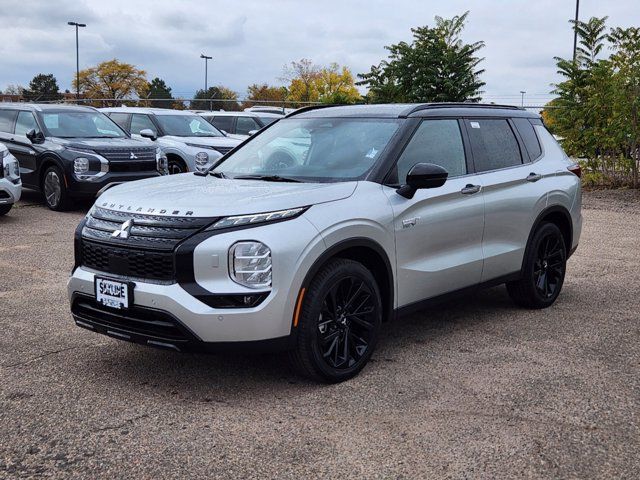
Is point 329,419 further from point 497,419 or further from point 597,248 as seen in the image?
point 597,248

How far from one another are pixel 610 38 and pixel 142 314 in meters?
13.9

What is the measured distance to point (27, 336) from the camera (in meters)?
5.55

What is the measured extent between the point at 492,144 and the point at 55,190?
8.51 meters

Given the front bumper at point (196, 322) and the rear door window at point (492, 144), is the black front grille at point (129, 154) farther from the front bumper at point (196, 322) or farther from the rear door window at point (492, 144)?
the front bumper at point (196, 322)

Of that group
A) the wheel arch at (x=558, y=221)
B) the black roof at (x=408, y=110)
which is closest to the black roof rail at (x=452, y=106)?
the black roof at (x=408, y=110)

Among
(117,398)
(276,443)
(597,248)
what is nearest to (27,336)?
(117,398)

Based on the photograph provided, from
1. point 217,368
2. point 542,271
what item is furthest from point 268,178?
point 542,271

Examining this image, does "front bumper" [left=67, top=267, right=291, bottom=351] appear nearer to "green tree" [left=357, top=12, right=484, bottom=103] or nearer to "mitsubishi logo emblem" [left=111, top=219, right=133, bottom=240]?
"mitsubishi logo emblem" [left=111, top=219, right=133, bottom=240]

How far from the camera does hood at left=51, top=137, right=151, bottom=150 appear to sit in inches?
486

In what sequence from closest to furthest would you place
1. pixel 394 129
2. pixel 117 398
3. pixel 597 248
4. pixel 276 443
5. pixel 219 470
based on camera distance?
pixel 219 470 < pixel 276 443 < pixel 117 398 < pixel 394 129 < pixel 597 248

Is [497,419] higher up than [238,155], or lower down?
lower down

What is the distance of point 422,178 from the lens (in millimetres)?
4836

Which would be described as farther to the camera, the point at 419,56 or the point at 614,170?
the point at 419,56

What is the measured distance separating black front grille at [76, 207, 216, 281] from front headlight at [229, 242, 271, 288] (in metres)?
0.24
